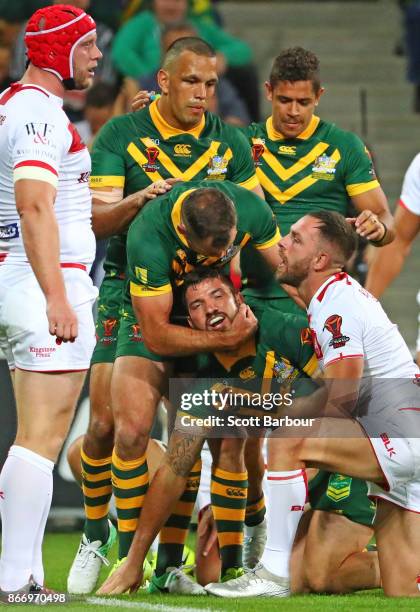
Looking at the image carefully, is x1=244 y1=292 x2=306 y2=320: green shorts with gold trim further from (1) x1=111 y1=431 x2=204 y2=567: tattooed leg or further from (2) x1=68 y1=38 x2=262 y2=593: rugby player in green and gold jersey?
(1) x1=111 y1=431 x2=204 y2=567: tattooed leg

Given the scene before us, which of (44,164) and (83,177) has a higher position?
(44,164)

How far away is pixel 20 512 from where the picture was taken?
215 inches

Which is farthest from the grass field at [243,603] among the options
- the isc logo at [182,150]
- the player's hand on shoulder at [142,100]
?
the player's hand on shoulder at [142,100]

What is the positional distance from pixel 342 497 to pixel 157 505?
104cm

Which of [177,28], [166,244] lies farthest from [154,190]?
[177,28]

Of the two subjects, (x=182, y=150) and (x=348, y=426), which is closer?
(x=348, y=426)

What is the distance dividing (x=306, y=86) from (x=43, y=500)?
2.90 metres

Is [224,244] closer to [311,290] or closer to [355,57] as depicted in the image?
[311,290]

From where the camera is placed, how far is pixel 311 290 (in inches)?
247

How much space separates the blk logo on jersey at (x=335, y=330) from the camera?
5.95m

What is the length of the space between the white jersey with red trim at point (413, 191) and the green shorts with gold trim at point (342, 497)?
62.4 inches

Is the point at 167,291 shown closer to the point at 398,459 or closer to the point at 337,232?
the point at 337,232

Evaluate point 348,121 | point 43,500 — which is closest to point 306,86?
point 43,500

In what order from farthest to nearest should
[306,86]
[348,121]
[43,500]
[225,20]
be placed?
1. [225,20]
2. [348,121]
3. [306,86]
4. [43,500]
